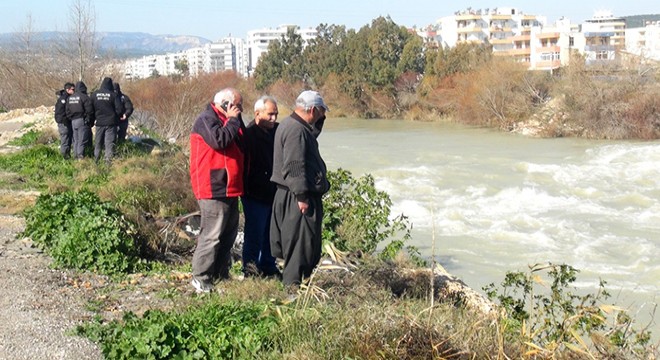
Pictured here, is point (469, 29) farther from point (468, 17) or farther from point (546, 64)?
point (546, 64)

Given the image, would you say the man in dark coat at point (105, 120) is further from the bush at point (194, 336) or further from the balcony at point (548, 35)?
the balcony at point (548, 35)

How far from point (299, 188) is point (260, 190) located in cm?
99

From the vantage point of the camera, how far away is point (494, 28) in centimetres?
9794

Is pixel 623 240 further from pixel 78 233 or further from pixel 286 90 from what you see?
pixel 286 90

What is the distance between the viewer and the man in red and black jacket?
608 cm

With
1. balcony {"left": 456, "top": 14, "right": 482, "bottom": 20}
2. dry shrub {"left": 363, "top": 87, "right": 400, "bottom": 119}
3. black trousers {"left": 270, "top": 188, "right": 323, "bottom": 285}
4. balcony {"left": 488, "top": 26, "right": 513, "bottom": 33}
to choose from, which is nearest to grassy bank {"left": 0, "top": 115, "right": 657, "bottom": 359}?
black trousers {"left": 270, "top": 188, "right": 323, "bottom": 285}

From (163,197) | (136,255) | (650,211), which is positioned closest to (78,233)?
(136,255)

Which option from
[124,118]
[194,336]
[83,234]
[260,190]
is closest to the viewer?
[194,336]

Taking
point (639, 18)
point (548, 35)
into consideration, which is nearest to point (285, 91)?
point (548, 35)

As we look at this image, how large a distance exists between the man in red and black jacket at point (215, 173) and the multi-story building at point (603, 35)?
4412cm

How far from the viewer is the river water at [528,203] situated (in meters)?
14.5

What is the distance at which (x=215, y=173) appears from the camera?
6176 millimetres

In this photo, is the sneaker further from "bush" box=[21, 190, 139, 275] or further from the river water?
the river water

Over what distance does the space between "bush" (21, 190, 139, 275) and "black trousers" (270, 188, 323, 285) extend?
178 cm
